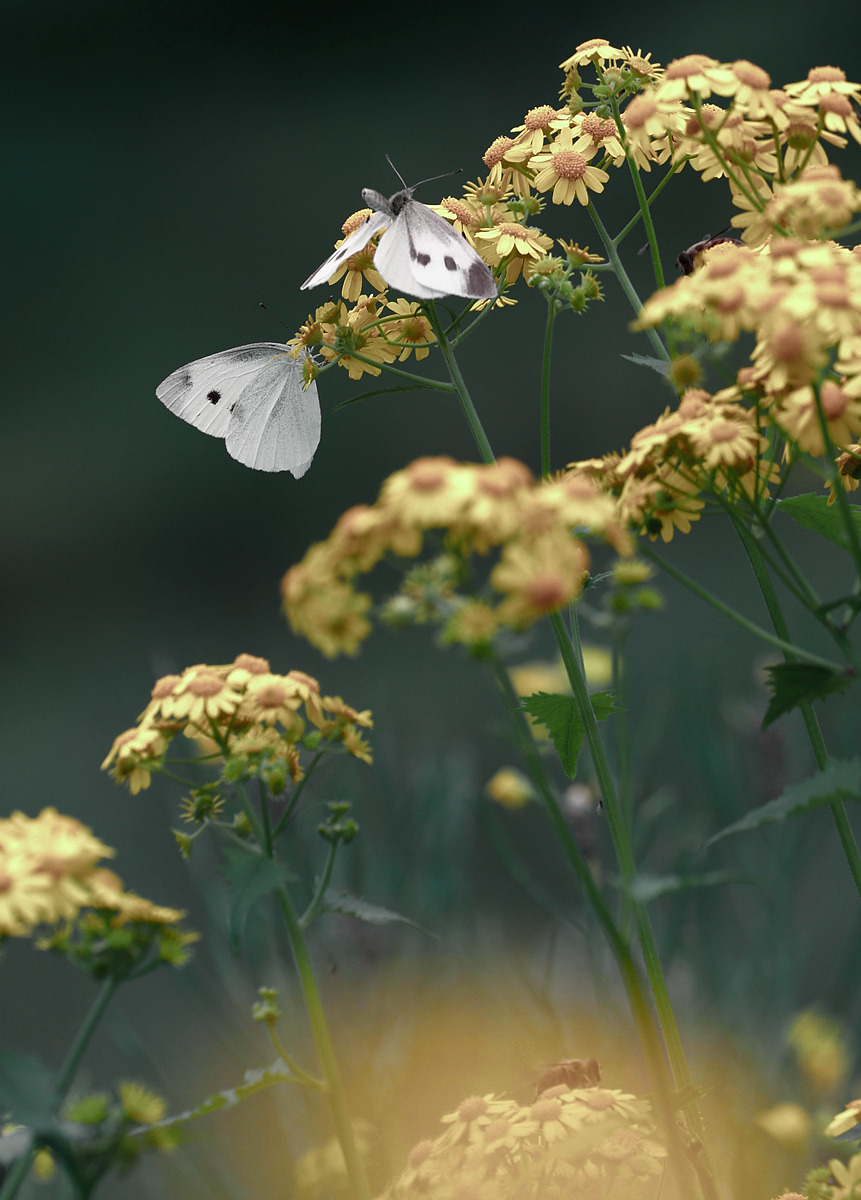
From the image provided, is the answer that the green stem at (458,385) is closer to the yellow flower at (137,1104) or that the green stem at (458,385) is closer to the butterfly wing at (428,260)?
the butterfly wing at (428,260)

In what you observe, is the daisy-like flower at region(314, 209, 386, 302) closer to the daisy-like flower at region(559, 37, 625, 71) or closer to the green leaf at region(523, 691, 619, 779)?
the daisy-like flower at region(559, 37, 625, 71)

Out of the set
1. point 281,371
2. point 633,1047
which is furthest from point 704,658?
point 281,371

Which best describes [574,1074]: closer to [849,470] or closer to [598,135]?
[849,470]

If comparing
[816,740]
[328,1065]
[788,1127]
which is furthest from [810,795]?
[788,1127]

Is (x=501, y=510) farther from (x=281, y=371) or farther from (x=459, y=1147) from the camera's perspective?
(x=281, y=371)

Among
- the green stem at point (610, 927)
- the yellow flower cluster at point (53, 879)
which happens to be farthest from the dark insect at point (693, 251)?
the yellow flower cluster at point (53, 879)
